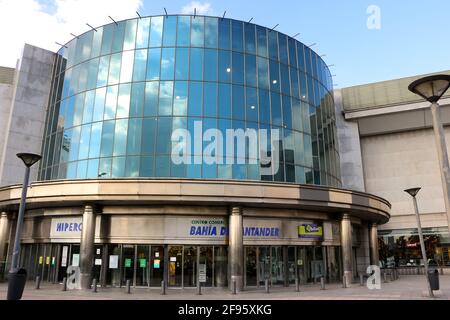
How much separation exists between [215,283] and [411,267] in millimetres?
28345

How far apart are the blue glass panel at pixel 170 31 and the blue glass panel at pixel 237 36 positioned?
451 cm

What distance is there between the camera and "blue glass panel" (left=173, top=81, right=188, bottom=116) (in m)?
27.1

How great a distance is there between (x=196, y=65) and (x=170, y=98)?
10.8 feet

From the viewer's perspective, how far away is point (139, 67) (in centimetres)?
2822

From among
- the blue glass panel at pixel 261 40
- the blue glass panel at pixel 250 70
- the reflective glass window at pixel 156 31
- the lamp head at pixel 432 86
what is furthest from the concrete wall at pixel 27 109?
the lamp head at pixel 432 86

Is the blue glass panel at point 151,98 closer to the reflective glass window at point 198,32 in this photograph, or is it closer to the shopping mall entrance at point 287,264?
the reflective glass window at point 198,32

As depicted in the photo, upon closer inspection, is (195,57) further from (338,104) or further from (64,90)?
(338,104)

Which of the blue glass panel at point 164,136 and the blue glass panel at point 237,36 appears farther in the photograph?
the blue glass panel at point 237,36

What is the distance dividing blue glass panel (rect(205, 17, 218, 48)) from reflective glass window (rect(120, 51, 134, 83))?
577 cm

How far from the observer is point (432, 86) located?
45.6 ft

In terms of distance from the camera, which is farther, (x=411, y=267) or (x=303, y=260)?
(x=411, y=267)

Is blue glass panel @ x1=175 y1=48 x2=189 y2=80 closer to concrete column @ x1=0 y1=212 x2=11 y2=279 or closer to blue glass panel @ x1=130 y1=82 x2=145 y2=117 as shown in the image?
blue glass panel @ x1=130 y1=82 x2=145 y2=117

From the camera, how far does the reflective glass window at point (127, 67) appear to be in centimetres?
2820
